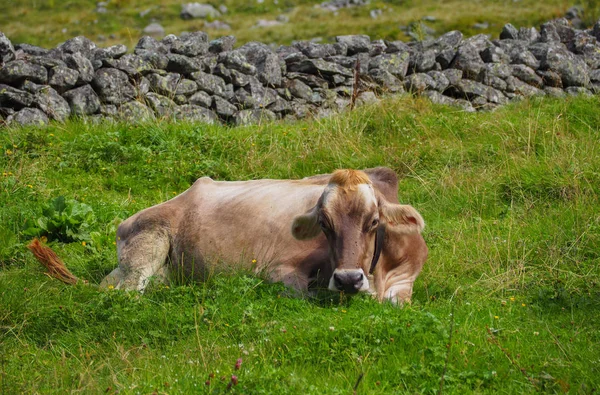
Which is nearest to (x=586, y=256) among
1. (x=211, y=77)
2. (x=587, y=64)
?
(x=211, y=77)

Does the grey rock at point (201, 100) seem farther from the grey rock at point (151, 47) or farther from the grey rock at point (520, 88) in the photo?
the grey rock at point (520, 88)

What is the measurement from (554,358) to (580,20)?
29818 millimetres

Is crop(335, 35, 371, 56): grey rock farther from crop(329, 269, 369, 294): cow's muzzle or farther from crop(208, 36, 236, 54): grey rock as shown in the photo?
crop(329, 269, 369, 294): cow's muzzle

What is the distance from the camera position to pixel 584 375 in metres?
5.02

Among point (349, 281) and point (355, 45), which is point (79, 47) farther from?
point (349, 281)

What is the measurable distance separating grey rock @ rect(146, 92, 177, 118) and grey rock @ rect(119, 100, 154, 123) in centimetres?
23

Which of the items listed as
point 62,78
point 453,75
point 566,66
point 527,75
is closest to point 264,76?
point 62,78

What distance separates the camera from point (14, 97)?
13.1 metres

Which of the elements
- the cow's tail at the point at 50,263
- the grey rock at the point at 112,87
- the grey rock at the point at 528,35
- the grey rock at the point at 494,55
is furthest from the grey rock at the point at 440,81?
the cow's tail at the point at 50,263

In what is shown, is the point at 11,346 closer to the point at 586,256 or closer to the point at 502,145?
the point at 586,256

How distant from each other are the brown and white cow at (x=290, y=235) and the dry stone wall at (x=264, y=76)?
17.4 feet

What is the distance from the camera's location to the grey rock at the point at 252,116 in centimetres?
1417

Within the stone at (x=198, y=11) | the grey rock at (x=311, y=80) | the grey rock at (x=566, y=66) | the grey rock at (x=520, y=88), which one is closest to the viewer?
the grey rock at (x=311, y=80)

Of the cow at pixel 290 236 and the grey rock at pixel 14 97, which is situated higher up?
the cow at pixel 290 236
